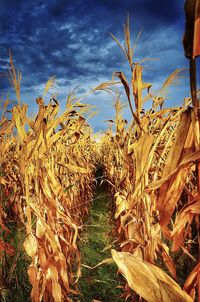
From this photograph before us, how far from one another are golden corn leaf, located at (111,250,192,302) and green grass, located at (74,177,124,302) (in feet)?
5.09

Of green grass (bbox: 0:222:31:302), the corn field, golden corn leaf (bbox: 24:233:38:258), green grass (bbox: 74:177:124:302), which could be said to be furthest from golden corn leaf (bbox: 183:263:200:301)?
green grass (bbox: 0:222:31:302)

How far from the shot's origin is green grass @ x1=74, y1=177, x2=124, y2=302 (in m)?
3.61

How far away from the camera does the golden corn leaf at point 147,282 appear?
952mm

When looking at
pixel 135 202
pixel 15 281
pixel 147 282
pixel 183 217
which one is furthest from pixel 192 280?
pixel 15 281

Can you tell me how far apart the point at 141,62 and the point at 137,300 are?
2117mm

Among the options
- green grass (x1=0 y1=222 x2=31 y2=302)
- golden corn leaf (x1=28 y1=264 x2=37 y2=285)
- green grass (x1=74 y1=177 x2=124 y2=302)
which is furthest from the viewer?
green grass (x1=74 y1=177 x2=124 y2=302)

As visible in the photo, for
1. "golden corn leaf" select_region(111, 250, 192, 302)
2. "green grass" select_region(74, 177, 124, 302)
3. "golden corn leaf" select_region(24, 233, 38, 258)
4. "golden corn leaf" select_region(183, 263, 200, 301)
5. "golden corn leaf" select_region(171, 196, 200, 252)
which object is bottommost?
"green grass" select_region(74, 177, 124, 302)

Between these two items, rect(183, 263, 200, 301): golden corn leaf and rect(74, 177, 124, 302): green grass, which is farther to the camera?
rect(74, 177, 124, 302): green grass

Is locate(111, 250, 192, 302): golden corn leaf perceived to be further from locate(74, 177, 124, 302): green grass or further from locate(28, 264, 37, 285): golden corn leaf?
locate(28, 264, 37, 285): golden corn leaf

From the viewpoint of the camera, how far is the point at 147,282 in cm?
96

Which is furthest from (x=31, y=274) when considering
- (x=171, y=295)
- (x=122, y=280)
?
(x=171, y=295)

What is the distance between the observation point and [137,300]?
313 cm

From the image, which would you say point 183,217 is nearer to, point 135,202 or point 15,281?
point 135,202

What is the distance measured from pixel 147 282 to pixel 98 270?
336 cm
